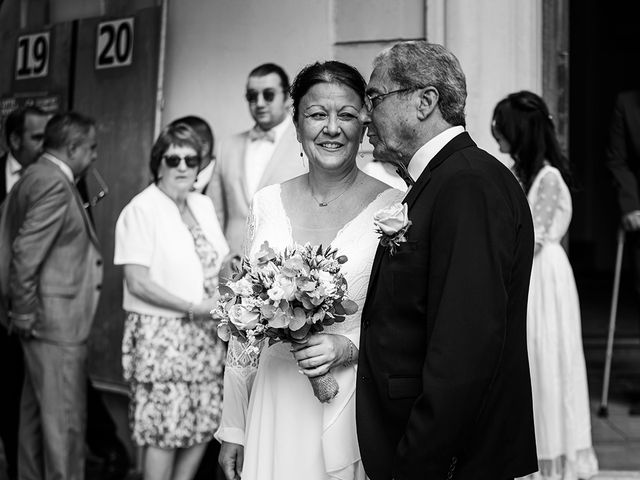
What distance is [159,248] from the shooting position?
5520mm

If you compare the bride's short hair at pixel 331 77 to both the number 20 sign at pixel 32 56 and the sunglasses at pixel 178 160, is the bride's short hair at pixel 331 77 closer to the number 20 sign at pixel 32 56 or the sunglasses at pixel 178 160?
the sunglasses at pixel 178 160

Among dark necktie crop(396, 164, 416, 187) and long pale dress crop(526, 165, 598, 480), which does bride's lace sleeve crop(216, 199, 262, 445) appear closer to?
dark necktie crop(396, 164, 416, 187)

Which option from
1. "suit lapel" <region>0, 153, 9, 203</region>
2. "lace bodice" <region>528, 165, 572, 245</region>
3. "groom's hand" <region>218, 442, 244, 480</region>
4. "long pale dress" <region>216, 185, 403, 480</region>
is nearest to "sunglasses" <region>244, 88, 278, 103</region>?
"lace bodice" <region>528, 165, 572, 245</region>

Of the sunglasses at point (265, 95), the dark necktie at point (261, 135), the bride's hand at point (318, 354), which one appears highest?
the sunglasses at point (265, 95)

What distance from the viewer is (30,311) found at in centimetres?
561

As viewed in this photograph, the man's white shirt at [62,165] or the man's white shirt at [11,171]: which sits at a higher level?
the man's white shirt at [11,171]

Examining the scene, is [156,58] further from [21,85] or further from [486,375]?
[486,375]

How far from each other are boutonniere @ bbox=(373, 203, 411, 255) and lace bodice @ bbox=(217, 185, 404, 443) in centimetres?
49

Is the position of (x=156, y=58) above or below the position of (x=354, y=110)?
above

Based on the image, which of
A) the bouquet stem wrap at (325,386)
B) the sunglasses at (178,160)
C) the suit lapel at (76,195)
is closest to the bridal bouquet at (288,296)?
the bouquet stem wrap at (325,386)

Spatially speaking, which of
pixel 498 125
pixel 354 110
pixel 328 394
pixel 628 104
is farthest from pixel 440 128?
pixel 628 104

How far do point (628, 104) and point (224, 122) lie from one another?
9.95ft

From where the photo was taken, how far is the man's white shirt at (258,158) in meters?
6.01

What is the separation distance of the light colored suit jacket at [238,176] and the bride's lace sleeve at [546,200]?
133 cm
